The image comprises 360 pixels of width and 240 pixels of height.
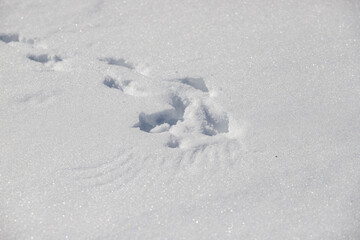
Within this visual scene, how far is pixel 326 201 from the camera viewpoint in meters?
1.46

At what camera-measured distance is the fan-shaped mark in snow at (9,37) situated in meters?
1.96

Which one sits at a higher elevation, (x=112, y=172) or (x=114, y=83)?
(x=114, y=83)

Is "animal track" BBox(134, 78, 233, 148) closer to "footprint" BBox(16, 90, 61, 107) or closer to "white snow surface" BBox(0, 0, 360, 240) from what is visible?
"white snow surface" BBox(0, 0, 360, 240)

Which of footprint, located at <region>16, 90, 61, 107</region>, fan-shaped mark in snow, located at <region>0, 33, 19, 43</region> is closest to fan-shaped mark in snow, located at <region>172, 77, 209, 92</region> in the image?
footprint, located at <region>16, 90, 61, 107</region>

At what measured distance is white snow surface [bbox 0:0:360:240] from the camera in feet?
4.62

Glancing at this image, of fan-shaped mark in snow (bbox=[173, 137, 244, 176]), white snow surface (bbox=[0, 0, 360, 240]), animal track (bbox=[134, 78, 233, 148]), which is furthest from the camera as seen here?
animal track (bbox=[134, 78, 233, 148])

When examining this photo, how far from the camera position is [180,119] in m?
1.72

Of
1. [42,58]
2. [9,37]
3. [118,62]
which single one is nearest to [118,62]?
[118,62]

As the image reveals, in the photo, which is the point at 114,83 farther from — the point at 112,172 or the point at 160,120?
the point at 112,172

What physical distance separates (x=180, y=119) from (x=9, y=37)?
0.97 meters

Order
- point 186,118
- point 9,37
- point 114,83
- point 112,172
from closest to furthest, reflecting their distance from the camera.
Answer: point 112,172
point 186,118
point 114,83
point 9,37

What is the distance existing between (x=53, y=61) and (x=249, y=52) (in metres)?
0.93

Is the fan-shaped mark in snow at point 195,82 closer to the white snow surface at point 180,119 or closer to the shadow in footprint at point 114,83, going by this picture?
the white snow surface at point 180,119

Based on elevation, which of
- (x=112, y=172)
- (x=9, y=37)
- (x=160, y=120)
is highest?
(x=9, y=37)
